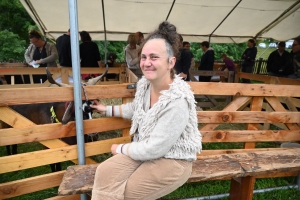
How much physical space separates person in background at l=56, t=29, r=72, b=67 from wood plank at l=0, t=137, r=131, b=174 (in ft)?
10.5

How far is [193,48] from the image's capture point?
1916cm

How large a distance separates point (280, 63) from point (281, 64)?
41 millimetres

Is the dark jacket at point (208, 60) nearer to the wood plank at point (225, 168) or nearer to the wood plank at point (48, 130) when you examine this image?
the wood plank at point (225, 168)

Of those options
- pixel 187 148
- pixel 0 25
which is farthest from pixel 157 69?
pixel 0 25

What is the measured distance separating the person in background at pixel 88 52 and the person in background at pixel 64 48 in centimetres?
40

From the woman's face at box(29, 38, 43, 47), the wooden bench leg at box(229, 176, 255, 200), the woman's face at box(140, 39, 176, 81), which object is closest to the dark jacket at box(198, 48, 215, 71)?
the woman's face at box(29, 38, 43, 47)

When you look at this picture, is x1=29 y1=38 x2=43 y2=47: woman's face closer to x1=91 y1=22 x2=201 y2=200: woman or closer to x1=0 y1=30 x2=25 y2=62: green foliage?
x1=91 y1=22 x2=201 y2=200: woman

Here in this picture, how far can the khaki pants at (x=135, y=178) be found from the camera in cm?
151

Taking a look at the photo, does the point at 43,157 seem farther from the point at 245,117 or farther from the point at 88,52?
the point at 88,52

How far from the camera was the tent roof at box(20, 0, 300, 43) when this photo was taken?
603cm

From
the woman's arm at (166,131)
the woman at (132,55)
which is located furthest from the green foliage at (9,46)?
the woman's arm at (166,131)

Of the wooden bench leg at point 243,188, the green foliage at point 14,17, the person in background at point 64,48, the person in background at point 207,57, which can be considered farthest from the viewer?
the green foliage at point 14,17

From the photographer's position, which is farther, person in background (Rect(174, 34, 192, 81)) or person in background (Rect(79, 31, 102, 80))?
person in background (Rect(79, 31, 102, 80))

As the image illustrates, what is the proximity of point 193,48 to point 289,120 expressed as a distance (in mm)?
16997
